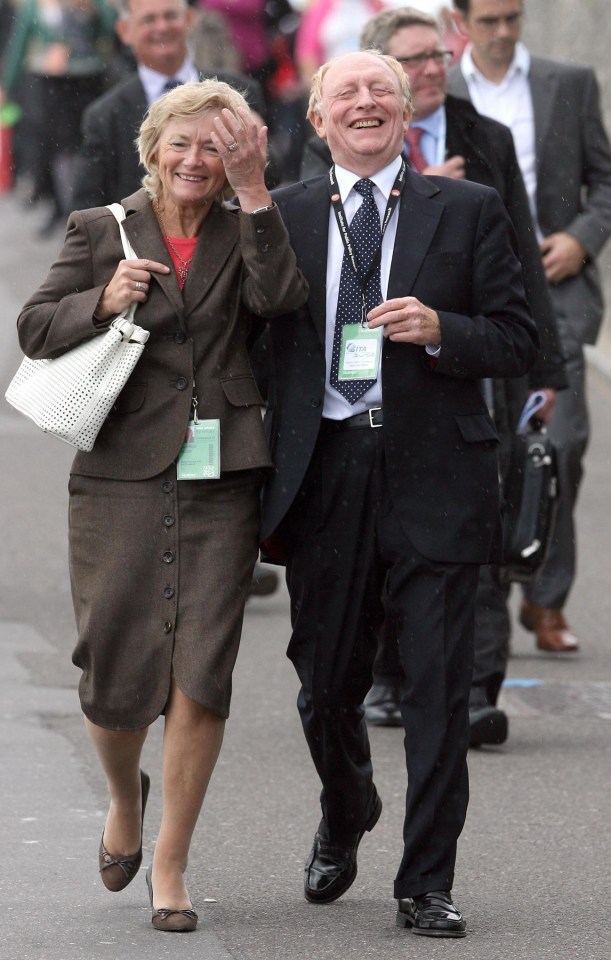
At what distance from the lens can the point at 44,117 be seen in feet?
68.8

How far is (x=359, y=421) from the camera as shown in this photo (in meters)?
5.53

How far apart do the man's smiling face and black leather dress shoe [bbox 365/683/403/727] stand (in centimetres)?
274

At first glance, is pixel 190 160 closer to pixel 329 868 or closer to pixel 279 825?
pixel 329 868

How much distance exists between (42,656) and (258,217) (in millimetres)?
3906

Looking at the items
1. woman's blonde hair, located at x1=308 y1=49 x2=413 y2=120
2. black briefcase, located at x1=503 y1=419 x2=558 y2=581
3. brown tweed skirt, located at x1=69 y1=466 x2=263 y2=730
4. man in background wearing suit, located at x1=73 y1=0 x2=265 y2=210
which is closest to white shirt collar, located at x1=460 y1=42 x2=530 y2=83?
man in background wearing suit, located at x1=73 y1=0 x2=265 y2=210

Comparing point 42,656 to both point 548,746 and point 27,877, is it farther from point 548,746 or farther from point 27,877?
point 27,877

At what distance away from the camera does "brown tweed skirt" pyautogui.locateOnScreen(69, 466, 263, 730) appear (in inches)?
213

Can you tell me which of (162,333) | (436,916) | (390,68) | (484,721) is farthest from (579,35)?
(436,916)

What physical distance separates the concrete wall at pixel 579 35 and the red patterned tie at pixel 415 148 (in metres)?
10.4

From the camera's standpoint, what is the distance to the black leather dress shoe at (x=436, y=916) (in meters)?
5.34

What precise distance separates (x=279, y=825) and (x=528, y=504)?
1703 millimetres

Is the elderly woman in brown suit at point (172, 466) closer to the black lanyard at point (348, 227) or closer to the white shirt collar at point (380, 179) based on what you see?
the black lanyard at point (348, 227)

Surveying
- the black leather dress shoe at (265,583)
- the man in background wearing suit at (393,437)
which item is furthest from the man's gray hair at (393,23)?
the black leather dress shoe at (265,583)

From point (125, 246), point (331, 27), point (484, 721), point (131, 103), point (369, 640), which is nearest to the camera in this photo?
point (125, 246)
